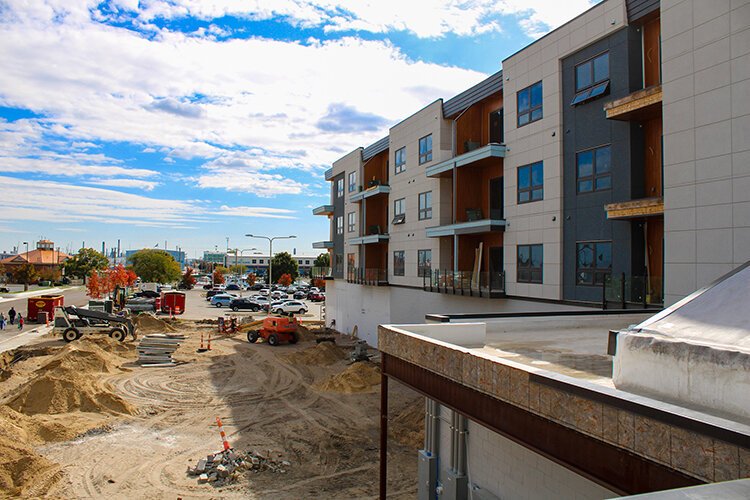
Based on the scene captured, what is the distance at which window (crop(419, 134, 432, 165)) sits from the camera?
95.3ft

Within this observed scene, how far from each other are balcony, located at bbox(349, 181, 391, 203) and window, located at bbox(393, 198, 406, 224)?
4.53 ft

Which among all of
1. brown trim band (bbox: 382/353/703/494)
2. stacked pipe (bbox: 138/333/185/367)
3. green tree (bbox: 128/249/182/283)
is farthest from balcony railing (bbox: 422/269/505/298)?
green tree (bbox: 128/249/182/283)

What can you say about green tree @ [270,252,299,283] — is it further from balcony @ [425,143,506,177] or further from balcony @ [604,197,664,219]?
balcony @ [604,197,664,219]

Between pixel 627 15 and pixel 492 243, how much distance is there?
11.1 m

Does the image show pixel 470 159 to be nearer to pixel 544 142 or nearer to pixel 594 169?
pixel 544 142

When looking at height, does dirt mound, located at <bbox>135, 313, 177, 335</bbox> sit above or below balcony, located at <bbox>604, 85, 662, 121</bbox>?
below

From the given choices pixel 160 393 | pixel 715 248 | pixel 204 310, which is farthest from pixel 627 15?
pixel 204 310

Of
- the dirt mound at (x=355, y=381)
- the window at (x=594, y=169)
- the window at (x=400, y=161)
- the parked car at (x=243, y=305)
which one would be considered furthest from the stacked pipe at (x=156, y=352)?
the parked car at (x=243, y=305)

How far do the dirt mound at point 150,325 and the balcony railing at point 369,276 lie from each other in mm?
17663

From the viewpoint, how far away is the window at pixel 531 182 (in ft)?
67.5

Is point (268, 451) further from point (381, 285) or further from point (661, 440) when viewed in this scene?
point (381, 285)

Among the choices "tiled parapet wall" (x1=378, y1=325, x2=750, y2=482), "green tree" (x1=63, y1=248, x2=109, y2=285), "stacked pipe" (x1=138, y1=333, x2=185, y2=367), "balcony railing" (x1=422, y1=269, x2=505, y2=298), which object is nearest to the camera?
"tiled parapet wall" (x1=378, y1=325, x2=750, y2=482)

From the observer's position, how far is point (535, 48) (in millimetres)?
20750

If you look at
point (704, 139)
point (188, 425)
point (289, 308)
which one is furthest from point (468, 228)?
point (289, 308)
